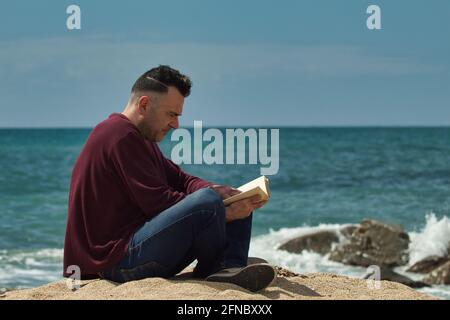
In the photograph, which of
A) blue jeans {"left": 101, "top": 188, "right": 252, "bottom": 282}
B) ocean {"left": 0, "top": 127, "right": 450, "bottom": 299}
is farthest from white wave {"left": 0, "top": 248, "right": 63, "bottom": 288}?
blue jeans {"left": 101, "top": 188, "right": 252, "bottom": 282}

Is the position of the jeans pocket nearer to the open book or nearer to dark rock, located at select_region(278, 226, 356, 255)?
the open book

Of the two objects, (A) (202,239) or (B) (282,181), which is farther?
(B) (282,181)

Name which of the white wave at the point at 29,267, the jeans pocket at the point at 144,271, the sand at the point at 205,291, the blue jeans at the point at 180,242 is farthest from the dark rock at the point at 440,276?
the jeans pocket at the point at 144,271

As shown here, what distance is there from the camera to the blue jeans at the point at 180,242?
4824 millimetres

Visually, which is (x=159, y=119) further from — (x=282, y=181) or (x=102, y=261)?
(x=282, y=181)

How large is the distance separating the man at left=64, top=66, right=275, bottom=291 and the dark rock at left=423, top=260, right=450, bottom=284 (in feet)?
23.0

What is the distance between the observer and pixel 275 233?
17.1 meters

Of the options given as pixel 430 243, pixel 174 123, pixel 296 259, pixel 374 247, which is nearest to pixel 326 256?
pixel 296 259

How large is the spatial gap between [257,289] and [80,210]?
4.05 ft

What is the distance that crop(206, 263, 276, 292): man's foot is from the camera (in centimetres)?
491

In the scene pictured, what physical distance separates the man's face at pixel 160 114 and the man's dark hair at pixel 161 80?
0.04 metres

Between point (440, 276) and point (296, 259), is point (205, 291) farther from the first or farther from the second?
point (296, 259)

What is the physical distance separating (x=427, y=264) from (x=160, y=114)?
864 centimetres

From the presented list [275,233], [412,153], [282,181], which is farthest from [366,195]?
[412,153]
